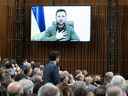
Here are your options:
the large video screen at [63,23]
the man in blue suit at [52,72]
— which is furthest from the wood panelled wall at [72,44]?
the man in blue suit at [52,72]

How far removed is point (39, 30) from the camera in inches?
703

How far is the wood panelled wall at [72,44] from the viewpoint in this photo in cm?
1788

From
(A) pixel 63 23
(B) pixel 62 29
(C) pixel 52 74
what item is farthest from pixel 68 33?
(C) pixel 52 74

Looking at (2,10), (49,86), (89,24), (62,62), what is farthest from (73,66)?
(49,86)

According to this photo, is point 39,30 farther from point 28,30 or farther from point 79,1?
point 79,1

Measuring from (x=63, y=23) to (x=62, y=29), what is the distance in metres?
0.21

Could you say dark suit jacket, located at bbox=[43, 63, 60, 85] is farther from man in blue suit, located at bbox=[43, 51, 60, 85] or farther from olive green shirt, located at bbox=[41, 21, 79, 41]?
olive green shirt, located at bbox=[41, 21, 79, 41]

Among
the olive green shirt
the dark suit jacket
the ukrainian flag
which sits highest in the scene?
the ukrainian flag

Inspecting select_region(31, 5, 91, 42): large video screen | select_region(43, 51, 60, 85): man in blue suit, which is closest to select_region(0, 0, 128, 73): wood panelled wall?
select_region(31, 5, 91, 42): large video screen

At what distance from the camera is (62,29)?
1777 centimetres

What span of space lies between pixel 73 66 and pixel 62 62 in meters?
0.43

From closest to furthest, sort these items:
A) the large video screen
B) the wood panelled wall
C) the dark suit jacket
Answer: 1. the dark suit jacket
2. the large video screen
3. the wood panelled wall

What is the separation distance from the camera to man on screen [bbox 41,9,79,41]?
1773 centimetres

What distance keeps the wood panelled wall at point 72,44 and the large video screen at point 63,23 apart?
33 cm
